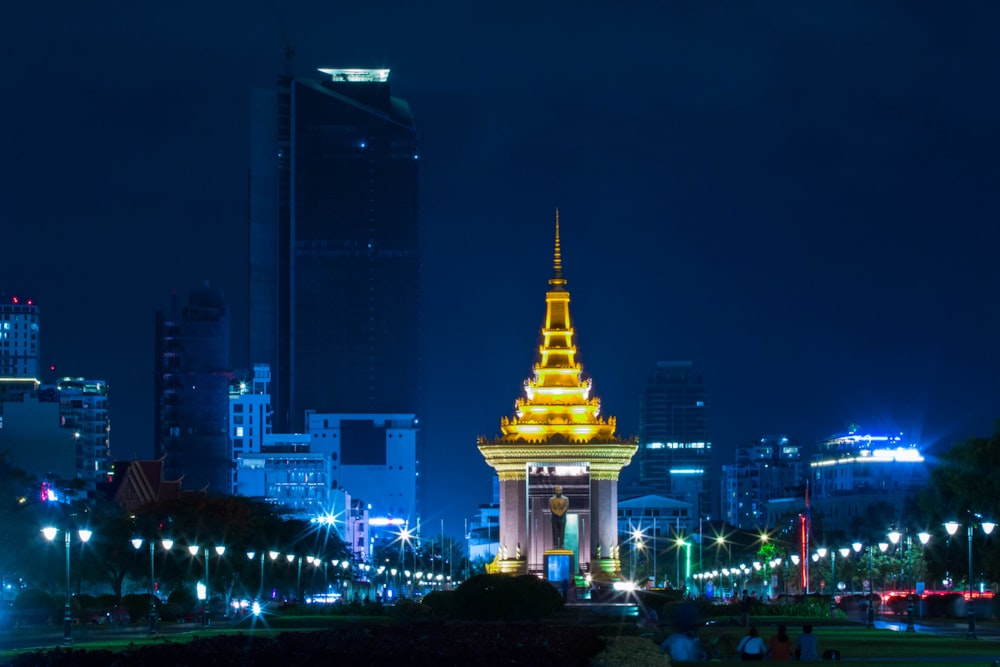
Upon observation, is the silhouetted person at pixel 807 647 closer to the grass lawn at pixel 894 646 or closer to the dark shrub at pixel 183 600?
the grass lawn at pixel 894 646

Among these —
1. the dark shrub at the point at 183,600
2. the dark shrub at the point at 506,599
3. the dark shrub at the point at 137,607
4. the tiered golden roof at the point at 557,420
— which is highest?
the tiered golden roof at the point at 557,420

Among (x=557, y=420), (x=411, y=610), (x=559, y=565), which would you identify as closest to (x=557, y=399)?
(x=557, y=420)

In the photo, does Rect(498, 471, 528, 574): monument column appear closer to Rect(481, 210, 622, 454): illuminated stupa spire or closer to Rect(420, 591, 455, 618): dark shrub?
Rect(481, 210, 622, 454): illuminated stupa spire

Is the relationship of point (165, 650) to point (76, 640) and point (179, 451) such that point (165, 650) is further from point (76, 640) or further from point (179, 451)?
point (179, 451)

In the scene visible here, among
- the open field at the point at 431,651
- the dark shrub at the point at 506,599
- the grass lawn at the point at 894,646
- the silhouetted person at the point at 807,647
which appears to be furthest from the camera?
the dark shrub at the point at 506,599

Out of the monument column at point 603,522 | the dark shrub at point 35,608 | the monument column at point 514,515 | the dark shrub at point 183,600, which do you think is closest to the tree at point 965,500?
the monument column at point 603,522

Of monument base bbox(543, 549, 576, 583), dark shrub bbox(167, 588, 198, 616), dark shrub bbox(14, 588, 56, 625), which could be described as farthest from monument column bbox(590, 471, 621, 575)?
dark shrub bbox(14, 588, 56, 625)

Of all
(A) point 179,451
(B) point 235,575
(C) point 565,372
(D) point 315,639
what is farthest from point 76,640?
(A) point 179,451

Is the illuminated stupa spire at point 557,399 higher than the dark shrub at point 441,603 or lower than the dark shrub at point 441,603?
higher

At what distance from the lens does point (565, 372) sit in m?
114

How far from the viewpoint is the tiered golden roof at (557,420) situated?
354 ft

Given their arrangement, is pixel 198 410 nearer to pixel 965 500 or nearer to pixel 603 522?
pixel 603 522

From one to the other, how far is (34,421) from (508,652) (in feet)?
490

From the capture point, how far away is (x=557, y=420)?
111m
